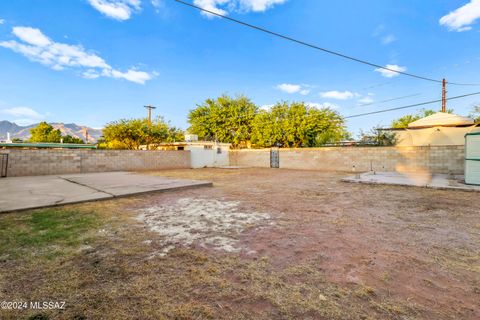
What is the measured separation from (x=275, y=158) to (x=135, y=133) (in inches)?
601

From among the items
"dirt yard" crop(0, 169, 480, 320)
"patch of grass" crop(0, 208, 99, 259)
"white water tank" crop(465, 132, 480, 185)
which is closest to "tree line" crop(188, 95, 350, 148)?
"white water tank" crop(465, 132, 480, 185)

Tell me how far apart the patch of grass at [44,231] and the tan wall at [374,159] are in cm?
1409

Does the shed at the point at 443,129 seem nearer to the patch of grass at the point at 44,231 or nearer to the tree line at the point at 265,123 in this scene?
the tree line at the point at 265,123

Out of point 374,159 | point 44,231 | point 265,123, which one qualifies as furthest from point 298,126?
point 44,231

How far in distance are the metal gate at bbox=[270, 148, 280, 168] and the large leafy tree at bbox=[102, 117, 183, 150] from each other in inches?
544

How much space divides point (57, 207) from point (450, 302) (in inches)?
241

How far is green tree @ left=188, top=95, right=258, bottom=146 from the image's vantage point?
24266 millimetres

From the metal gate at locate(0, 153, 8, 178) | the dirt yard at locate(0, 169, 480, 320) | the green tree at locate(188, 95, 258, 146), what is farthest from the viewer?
the green tree at locate(188, 95, 258, 146)

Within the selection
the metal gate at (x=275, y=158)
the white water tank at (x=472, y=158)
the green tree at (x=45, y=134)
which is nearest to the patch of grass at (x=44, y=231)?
the white water tank at (x=472, y=158)

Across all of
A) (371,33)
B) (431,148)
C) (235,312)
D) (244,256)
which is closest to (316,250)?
(244,256)

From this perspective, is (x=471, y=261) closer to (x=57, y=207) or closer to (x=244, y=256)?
(x=244, y=256)

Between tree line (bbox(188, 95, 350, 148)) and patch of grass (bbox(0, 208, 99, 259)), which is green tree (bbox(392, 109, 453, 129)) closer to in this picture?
tree line (bbox(188, 95, 350, 148))

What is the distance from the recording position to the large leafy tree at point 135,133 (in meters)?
21.9

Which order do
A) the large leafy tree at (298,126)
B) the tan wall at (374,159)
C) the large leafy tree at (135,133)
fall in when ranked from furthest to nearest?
1. the large leafy tree at (135,133)
2. the large leafy tree at (298,126)
3. the tan wall at (374,159)
